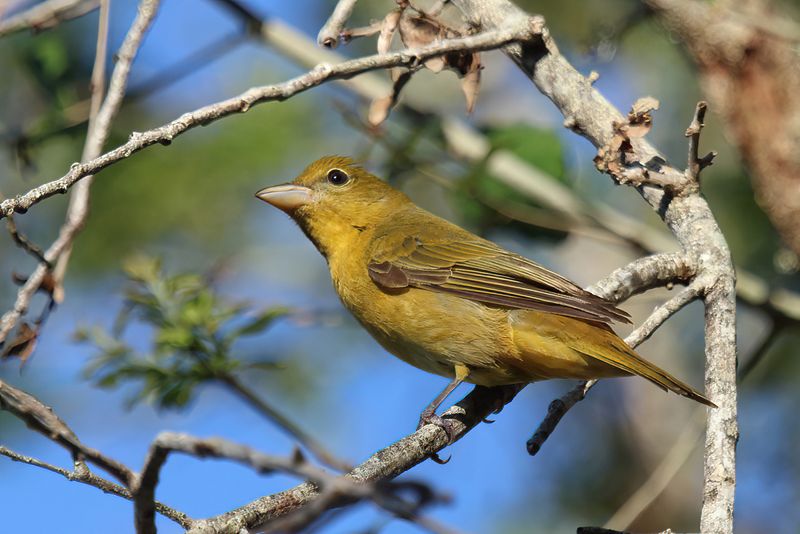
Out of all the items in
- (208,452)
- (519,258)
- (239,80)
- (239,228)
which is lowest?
(208,452)

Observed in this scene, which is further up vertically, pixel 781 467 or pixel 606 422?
pixel 606 422

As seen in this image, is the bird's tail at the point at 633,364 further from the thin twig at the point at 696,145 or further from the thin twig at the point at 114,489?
the thin twig at the point at 114,489

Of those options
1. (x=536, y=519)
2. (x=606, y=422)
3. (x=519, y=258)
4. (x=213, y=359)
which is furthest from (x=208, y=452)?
(x=606, y=422)

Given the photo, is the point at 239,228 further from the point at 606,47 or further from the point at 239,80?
the point at 606,47

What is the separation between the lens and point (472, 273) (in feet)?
14.2

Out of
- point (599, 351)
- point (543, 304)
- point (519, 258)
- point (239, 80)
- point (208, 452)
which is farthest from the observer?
point (239, 80)

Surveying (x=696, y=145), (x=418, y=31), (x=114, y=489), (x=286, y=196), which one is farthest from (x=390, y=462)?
(x=286, y=196)

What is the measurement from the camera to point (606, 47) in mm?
4711

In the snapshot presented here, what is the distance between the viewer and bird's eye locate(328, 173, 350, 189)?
200 inches

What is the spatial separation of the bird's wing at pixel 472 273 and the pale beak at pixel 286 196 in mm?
549

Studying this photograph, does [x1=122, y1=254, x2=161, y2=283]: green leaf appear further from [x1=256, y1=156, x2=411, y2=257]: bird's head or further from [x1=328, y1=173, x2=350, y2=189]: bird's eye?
[x1=328, y1=173, x2=350, y2=189]: bird's eye

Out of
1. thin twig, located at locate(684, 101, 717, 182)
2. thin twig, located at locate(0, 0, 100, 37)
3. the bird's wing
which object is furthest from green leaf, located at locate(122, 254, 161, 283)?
thin twig, located at locate(684, 101, 717, 182)

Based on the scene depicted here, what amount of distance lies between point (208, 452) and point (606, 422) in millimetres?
6314

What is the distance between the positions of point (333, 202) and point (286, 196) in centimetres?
26
